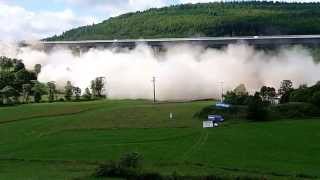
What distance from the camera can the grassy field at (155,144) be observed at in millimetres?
48031

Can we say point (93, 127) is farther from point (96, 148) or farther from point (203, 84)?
point (203, 84)

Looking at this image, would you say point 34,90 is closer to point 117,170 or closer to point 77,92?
point 77,92

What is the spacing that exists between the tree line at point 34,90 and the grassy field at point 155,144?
83.1ft

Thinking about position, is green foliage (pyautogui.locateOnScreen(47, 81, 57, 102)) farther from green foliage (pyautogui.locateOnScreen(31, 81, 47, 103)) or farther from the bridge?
the bridge

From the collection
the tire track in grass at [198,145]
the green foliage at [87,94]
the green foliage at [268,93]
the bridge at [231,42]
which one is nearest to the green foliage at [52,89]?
the green foliage at [87,94]

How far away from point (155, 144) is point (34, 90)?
6313 cm

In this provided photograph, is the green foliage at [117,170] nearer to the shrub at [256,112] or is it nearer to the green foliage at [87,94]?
the shrub at [256,112]

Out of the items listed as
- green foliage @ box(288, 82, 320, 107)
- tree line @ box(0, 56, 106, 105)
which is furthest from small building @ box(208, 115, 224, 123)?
tree line @ box(0, 56, 106, 105)

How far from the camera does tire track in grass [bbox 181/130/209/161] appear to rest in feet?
179

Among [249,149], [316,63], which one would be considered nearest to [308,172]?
[249,149]

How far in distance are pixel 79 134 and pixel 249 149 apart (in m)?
21.1

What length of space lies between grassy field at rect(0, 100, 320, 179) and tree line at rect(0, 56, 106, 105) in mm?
25340

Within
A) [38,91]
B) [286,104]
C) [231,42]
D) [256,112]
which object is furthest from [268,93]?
[38,91]

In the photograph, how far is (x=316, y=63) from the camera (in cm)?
13050
